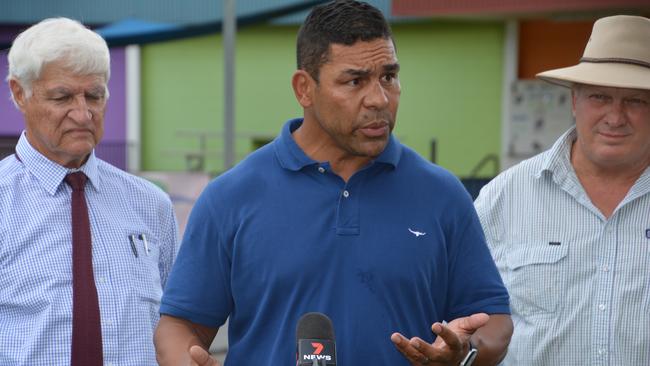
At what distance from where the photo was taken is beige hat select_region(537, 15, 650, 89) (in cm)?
471

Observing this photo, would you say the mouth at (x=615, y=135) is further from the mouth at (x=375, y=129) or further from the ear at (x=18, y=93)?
the ear at (x=18, y=93)

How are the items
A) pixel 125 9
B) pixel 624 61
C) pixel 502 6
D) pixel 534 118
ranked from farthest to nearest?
pixel 125 9 < pixel 534 118 < pixel 502 6 < pixel 624 61

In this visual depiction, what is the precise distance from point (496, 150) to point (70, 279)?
19463 mm

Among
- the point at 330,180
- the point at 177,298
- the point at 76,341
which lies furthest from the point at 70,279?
the point at 330,180

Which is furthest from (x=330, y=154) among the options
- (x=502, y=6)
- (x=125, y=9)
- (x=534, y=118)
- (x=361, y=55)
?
(x=125, y=9)

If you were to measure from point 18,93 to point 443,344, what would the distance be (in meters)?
2.14

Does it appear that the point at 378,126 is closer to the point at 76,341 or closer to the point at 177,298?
the point at 177,298

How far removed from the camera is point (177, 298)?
3715 mm

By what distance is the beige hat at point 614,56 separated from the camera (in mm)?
4715

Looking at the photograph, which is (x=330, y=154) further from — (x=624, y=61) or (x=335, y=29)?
(x=624, y=61)

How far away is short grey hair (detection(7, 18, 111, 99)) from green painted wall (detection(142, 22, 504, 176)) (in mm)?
19064

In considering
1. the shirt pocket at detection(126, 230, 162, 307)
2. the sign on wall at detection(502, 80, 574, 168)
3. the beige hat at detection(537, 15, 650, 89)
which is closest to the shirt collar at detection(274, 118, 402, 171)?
the shirt pocket at detection(126, 230, 162, 307)

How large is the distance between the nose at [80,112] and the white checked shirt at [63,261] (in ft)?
0.73

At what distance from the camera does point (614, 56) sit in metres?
4.88
